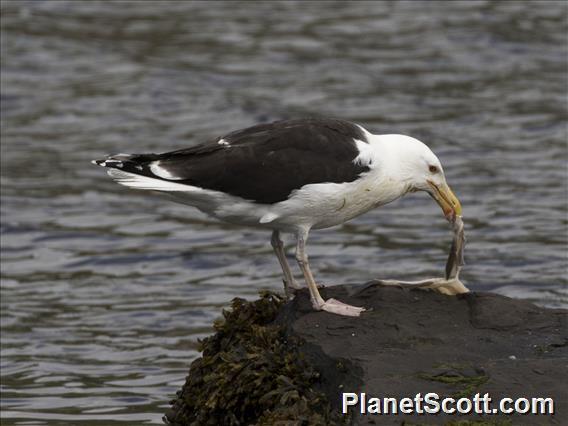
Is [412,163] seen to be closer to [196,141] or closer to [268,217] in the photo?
[268,217]

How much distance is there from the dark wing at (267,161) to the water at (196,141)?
9.04ft

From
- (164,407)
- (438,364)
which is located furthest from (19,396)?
(438,364)

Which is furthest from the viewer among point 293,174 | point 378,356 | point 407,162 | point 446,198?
point 446,198

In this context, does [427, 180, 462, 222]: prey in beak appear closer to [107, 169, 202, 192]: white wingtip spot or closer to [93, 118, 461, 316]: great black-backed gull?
[93, 118, 461, 316]: great black-backed gull

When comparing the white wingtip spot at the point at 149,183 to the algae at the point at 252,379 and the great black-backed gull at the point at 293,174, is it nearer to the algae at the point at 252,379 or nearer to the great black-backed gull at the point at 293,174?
the great black-backed gull at the point at 293,174

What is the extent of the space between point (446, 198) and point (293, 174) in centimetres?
106

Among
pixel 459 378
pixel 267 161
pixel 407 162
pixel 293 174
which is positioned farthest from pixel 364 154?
pixel 459 378

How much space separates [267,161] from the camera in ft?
26.4

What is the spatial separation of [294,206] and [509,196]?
8.75m

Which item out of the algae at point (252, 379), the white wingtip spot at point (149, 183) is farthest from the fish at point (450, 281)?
the white wingtip spot at point (149, 183)

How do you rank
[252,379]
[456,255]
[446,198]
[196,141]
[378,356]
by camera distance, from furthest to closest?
[196,141]
[446,198]
[456,255]
[252,379]
[378,356]

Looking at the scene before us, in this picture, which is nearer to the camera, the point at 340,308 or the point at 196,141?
the point at 340,308

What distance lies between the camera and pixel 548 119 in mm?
19500

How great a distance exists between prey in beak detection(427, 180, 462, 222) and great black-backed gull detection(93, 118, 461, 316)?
0.11 m
